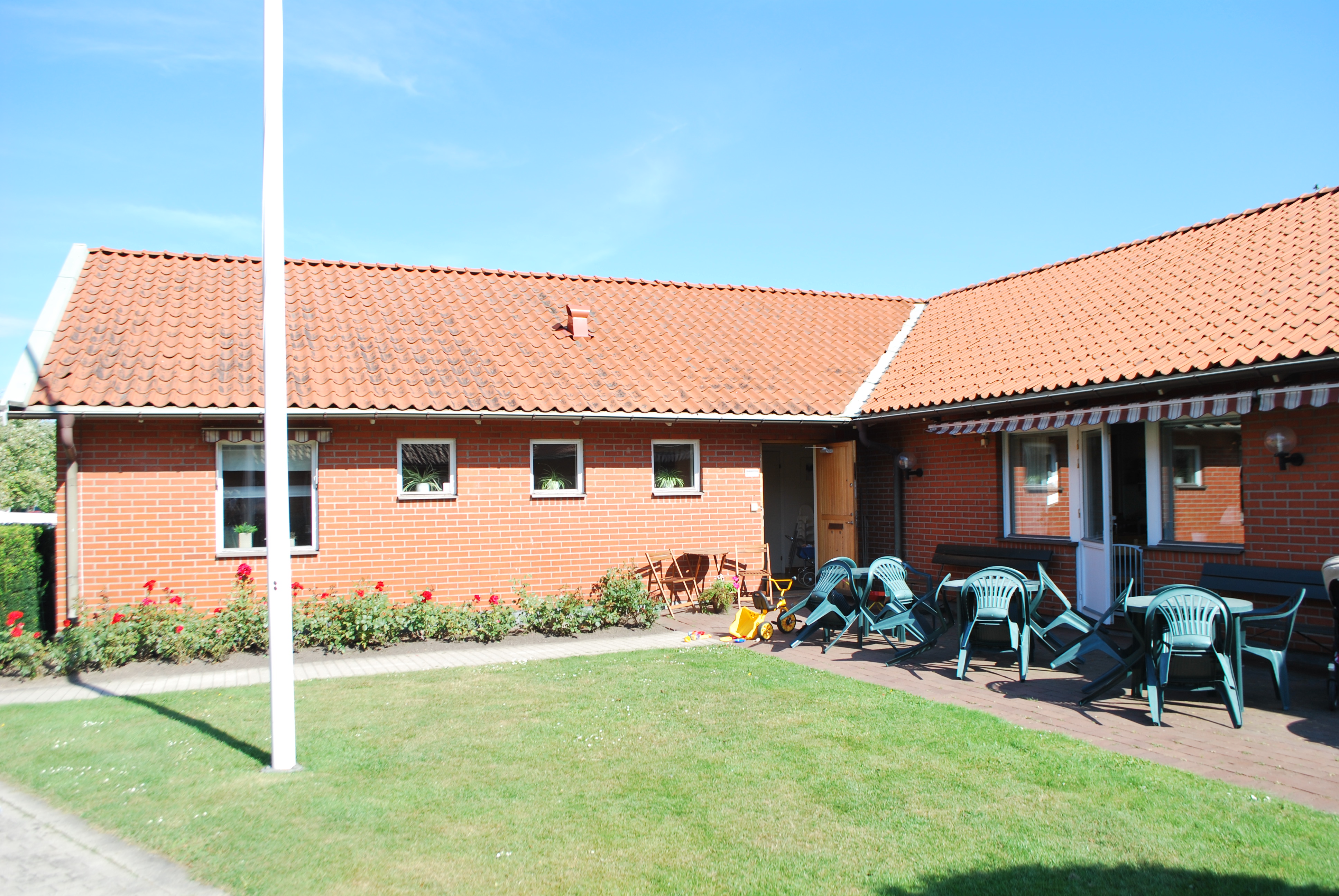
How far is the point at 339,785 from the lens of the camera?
5.85m

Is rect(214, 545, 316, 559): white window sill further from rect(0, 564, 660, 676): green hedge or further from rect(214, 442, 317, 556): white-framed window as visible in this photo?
rect(0, 564, 660, 676): green hedge

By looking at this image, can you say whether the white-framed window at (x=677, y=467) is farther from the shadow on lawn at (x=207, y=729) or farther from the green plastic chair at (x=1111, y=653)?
the shadow on lawn at (x=207, y=729)

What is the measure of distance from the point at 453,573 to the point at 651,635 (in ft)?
9.22

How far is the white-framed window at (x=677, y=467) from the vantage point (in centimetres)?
1386

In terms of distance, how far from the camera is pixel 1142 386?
10039 millimetres

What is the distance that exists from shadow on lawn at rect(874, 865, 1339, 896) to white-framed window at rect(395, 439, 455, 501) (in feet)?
30.2

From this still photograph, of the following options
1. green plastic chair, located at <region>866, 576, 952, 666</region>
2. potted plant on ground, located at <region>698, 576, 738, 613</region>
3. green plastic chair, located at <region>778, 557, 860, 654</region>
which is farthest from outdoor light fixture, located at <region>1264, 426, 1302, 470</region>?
potted plant on ground, located at <region>698, 576, 738, 613</region>

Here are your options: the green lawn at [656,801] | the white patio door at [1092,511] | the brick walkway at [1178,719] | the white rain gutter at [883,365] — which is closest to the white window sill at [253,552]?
the green lawn at [656,801]

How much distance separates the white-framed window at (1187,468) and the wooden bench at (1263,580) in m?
0.98

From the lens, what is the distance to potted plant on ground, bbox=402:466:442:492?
12289mm

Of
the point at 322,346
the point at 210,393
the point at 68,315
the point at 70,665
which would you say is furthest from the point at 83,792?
the point at 68,315

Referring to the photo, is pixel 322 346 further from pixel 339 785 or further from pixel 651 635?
pixel 339 785

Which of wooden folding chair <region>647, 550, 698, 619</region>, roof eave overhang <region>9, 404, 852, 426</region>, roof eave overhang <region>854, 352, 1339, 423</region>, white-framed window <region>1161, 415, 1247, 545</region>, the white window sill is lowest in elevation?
wooden folding chair <region>647, 550, 698, 619</region>

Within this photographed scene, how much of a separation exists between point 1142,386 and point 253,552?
10.7 meters
